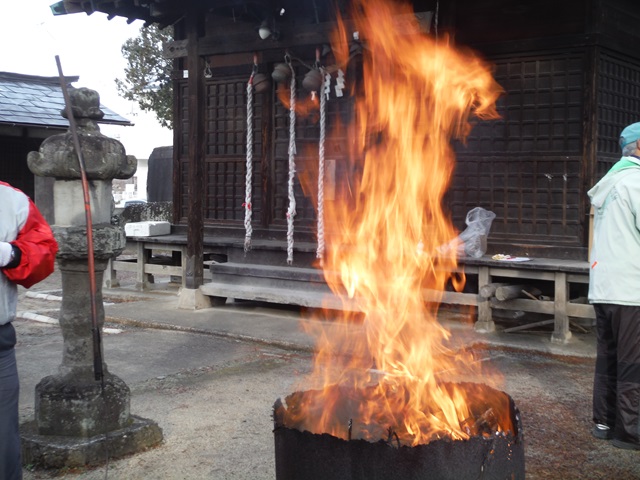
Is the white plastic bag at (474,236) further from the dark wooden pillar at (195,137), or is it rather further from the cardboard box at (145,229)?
the cardboard box at (145,229)

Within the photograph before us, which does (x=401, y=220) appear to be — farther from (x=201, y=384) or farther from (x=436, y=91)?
(x=436, y=91)

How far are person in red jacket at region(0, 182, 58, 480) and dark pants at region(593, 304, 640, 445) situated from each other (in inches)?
156

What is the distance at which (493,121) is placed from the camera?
9.59 meters

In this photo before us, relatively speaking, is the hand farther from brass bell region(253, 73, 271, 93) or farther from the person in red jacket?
brass bell region(253, 73, 271, 93)

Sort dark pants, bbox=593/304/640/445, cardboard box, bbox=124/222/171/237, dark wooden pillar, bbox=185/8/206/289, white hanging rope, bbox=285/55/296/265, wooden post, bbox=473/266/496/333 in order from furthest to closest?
cardboard box, bbox=124/222/171/237, white hanging rope, bbox=285/55/296/265, dark wooden pillar, bbox=185/8/206/289, wooden post, bbox=473/266/496/333, dark pants, bbox=593/304/640/445

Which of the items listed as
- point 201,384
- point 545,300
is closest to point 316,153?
point 545,300

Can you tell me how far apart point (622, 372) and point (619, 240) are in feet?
3.16

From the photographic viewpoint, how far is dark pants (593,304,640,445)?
5125mm

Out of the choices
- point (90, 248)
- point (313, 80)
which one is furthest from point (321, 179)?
point (90, 248)

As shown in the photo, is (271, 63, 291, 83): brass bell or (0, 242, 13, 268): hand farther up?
(271, 63, 291, 83): brass bell

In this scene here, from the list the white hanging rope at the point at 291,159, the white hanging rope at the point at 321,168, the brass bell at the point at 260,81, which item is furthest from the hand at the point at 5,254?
the brass bell at the point at 260,81

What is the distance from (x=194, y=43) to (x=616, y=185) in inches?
279

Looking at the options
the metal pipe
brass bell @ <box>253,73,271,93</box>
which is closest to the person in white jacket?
the metal pipe

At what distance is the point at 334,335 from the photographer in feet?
29.7
